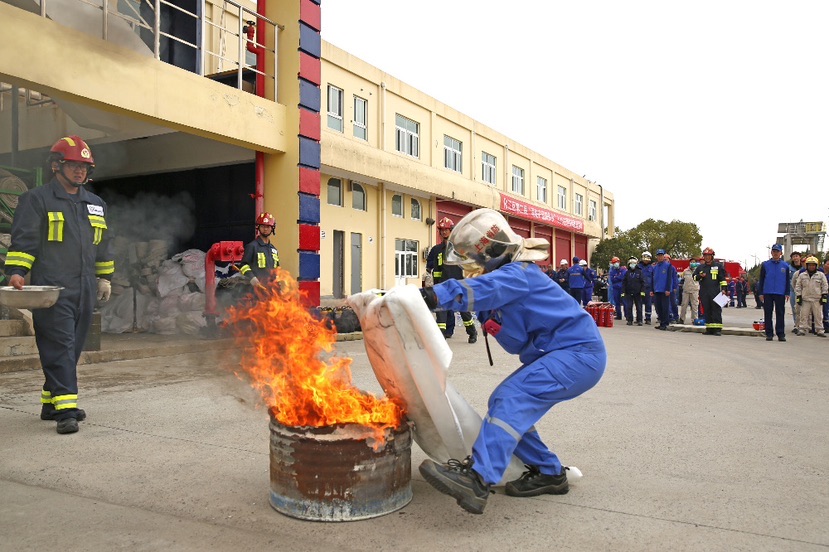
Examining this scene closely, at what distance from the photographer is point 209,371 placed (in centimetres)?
787

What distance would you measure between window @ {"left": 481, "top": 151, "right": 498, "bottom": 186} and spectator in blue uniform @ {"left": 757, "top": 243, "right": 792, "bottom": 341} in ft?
56.9

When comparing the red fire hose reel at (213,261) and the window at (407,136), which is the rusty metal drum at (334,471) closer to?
the red fire hose reel at (213,261)

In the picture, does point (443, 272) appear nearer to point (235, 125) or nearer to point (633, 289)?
point (235, 125)

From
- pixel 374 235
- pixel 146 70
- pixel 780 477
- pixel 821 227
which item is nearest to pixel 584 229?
pixel 374 235

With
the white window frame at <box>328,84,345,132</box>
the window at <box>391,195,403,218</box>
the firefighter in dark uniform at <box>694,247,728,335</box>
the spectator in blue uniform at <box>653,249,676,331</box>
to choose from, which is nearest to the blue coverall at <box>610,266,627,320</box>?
the spectator in blue uniform at <box>653,249,676,331</box>

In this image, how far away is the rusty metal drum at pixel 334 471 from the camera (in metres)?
2.99

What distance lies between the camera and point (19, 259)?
4773mm

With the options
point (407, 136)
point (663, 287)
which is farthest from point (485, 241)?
point (407, 136)

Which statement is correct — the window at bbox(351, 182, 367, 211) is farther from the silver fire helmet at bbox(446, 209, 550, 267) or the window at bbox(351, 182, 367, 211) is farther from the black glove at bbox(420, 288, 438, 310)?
the black glove at bbox(420, 288, 438, 310)

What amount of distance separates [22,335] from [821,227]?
88.0 meters

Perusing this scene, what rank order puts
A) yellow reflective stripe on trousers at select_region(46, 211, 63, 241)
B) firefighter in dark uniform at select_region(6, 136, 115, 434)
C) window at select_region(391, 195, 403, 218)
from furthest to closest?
window at select_region(391, 195, 403, 218) < yellow reflective stripe on trousers at select_region(46, 211, 63, 241) < firefighter in dark uniform at select_region(6, 136, 115, 434)

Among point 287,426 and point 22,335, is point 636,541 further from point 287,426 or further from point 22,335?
point 22,335

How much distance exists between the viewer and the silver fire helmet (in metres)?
3.37

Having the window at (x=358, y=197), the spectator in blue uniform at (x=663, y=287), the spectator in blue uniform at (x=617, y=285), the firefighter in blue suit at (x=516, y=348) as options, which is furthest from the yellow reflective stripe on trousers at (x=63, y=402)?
the spectator in blue uniform at (x=617, y=285)
